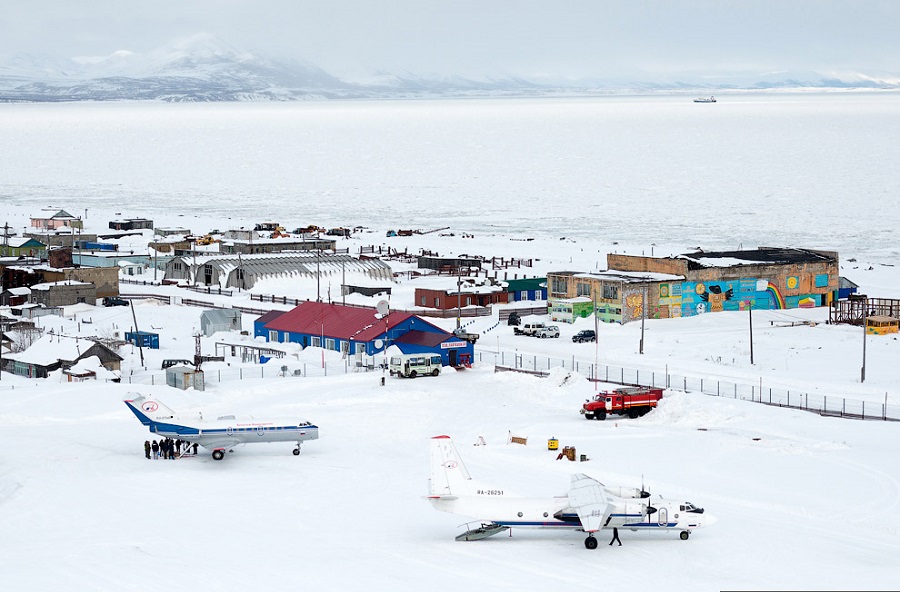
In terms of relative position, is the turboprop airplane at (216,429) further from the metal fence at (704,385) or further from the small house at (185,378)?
the metal fence at (704,385)

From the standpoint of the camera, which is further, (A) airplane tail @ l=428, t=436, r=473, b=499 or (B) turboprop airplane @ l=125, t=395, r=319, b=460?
(B) turboprop airplane @ l=125, t=395, r=319, b=460

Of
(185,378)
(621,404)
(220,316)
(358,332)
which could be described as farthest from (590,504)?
(220,316)

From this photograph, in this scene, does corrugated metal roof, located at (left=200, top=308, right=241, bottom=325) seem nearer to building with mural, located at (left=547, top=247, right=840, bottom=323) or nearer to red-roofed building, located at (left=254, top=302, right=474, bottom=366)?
red-roofed building, located at (left=254, top=302, right=474, bottom=366)

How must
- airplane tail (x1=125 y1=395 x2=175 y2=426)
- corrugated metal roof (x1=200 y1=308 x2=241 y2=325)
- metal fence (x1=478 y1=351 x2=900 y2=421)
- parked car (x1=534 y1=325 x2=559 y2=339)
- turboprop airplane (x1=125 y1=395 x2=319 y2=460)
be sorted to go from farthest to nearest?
corrugated metal roof (x1=200 y1=308 x2=241 y2=325), parked car (x1=534 y1=325 x2=559 y2=339), metal fence (x1=478 y1=351 x2=900 y2=421), airplane tail (x1=125 y1=395 x2=175 y2=426), turboprop airplane (x1=125 y1=395 x2=319 y2=460)

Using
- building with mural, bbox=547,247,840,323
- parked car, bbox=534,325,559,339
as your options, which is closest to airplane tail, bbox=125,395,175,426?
parked car, bbox=534,325,559,339

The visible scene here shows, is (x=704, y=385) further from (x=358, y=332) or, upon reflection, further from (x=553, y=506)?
(x=553, y=506)

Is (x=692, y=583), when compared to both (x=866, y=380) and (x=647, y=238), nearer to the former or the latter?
(x=866, y=380)

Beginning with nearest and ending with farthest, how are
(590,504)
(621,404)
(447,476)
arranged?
1. (590,504)
2. (447,476)
3. (621,404)
